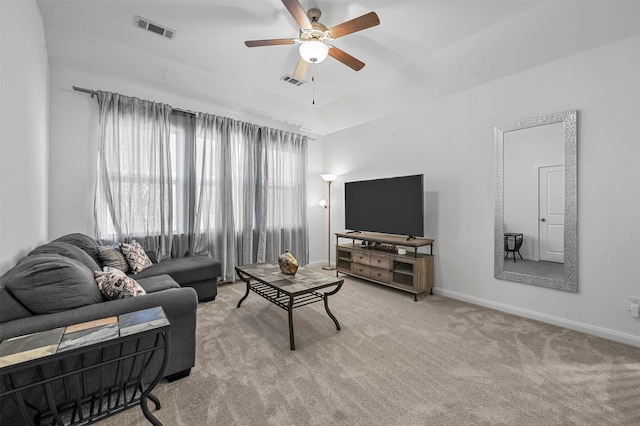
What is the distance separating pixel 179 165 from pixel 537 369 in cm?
449

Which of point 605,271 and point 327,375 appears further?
point 605,271

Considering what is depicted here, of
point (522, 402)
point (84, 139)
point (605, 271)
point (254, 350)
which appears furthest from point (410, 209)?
point (84, 139)

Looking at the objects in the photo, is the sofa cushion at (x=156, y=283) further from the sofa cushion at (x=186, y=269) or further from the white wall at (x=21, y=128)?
the white wall at (x=21, y=128)

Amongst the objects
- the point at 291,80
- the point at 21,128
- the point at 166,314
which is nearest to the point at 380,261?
the point at 166,314

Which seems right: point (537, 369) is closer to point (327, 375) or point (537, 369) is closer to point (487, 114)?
point (327, 375)

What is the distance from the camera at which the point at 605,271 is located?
2521 mm

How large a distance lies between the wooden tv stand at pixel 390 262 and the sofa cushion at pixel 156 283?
2578 millimetres

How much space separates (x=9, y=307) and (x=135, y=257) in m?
1.76

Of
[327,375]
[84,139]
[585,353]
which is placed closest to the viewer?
[327,375]

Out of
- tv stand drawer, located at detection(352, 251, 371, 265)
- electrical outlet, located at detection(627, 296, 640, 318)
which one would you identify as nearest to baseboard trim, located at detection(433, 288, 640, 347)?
→ electrical outlet, located at detection(627, 296, 640, 318)

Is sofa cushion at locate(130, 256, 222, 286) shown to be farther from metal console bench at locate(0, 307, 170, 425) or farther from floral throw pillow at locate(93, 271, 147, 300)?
metal console bench at locate(0, 307, 170, 425)

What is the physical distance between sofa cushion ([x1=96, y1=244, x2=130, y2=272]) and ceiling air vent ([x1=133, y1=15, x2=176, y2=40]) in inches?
93.6

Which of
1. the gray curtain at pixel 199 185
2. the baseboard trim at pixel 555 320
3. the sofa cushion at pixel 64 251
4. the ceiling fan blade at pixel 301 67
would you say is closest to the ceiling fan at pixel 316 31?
the ceiling fan blade at pixel 301 67

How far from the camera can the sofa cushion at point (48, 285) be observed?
4.57 feet
